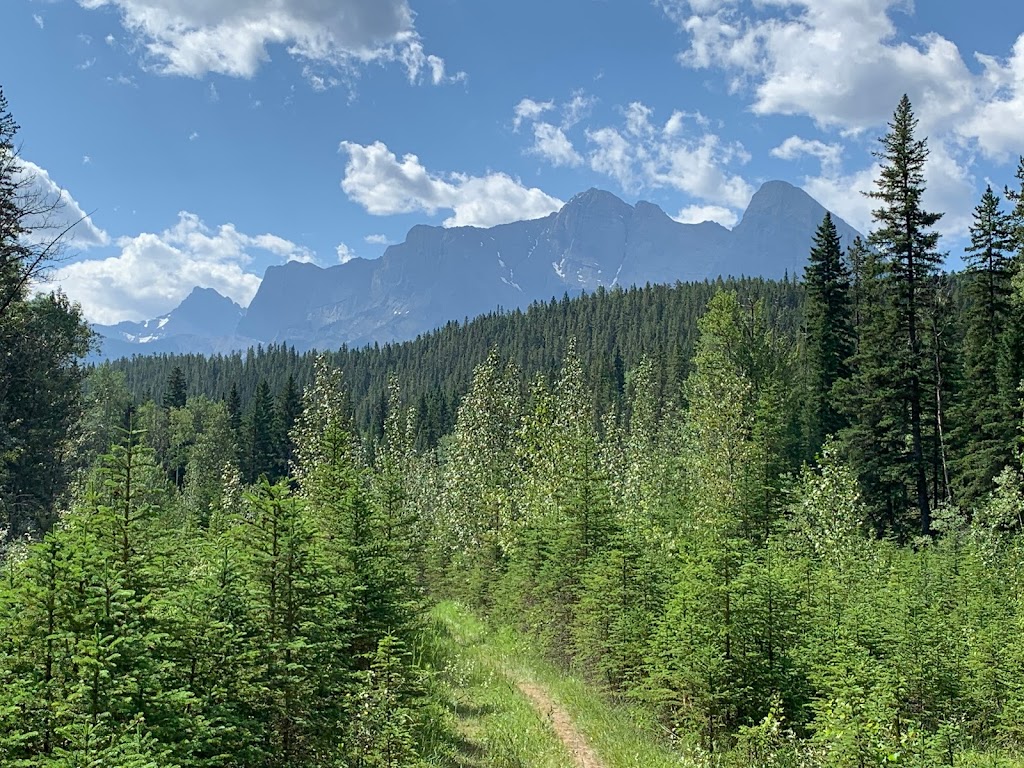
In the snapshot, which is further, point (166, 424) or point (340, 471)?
point (166, 424)

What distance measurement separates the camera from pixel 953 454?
34.0 m

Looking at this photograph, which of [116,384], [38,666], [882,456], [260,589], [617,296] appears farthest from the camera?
[617,296]

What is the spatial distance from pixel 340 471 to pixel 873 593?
11838 millimetres

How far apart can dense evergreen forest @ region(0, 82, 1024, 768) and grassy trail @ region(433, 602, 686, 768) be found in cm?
59

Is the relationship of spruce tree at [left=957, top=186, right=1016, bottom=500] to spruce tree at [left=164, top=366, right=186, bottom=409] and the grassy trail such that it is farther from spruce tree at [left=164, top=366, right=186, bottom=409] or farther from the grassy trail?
spruce tree at [left=164, top=366, right=186, bottom=409]

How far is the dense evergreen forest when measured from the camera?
19.6 ft

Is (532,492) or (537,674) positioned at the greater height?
(532,492)

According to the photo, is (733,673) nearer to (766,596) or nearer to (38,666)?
Result: (766,596)

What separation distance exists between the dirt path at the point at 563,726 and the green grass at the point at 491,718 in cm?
17

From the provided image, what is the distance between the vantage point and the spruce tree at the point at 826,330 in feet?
132

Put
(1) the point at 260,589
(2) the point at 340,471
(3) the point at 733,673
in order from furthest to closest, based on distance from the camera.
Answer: (2) the point at 340,471 → (3) the point at 733,673 → (1) the point at 260,589

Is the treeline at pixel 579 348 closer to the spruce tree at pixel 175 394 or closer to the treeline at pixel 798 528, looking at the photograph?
the spruce tree at pixel 175 394

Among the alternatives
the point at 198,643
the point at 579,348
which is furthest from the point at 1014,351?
the point at 579,348

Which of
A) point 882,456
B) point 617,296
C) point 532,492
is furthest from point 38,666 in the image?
point 617,296
